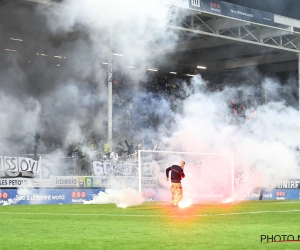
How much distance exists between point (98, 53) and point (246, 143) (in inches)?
331

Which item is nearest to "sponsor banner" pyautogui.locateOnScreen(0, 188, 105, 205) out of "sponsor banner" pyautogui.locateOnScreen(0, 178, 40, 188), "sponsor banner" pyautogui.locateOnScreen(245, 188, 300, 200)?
"sponsor banner" pyautogui.locateOnScreen(0, 178, 40, 188)

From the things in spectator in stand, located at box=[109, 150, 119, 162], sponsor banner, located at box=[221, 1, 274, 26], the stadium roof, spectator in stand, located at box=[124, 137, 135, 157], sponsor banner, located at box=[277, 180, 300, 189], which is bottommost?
sponsor banner, located at box=[277, 180, 300, 189]

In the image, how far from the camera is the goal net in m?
30.0

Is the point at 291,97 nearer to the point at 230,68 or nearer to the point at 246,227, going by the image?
the point at 230,68

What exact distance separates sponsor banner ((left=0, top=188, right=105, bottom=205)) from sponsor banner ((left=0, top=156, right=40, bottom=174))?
947mm

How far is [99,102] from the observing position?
34.6 metres

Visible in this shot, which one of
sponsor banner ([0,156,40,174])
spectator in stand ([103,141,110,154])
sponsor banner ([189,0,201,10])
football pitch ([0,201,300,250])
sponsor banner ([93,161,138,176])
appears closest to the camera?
football pitch ([0,201,300,250])

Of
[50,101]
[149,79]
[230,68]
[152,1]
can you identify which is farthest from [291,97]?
[152,1]

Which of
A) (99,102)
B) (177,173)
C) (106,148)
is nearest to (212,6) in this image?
(99,102)

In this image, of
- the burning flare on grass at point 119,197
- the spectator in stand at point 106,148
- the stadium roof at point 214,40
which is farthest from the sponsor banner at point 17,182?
the stadium roof at point 214,40

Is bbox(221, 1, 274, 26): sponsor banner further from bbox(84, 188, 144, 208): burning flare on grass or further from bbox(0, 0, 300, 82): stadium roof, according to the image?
bbox(84, 188, 144, 208): burning flare on grass

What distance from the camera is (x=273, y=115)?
32.8m

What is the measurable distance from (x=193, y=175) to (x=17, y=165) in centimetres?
864

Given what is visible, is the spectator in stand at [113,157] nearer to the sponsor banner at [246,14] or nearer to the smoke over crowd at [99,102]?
the smoke over crowd at [99,102]
